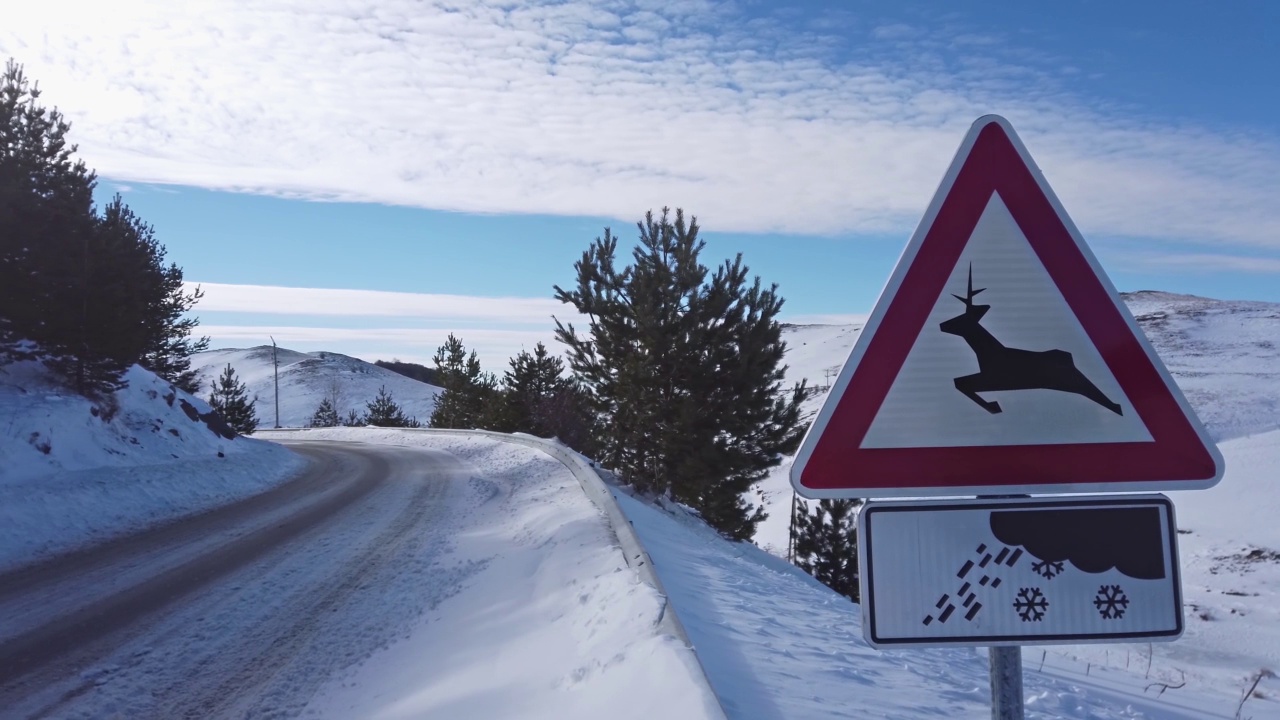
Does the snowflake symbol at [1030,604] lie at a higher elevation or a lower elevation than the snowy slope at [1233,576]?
higher

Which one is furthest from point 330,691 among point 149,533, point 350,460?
point 350,460

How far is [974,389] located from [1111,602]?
21.4 inches

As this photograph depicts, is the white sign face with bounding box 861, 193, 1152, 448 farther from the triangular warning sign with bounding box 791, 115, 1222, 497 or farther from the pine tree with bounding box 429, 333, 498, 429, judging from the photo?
the pine tree with bounding box 429, 333, 498, 429

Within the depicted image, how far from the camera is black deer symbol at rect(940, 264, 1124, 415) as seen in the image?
6.02 feet

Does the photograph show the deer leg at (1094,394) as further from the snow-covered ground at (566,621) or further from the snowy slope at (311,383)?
the snowy slope at (311,383)

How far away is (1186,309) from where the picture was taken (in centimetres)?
11638

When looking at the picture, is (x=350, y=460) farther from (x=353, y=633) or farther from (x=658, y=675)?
(x=658, y=675)

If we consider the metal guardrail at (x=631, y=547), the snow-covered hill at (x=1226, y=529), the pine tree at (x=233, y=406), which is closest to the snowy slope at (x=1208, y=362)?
the snow-covered hill at (x=1226, y=529)

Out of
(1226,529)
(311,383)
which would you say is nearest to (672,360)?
(1226,529)

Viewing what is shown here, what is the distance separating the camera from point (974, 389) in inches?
72.2

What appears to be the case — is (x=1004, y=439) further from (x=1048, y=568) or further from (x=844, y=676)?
(x=844, y=676)

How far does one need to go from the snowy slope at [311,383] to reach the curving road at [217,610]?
360ft

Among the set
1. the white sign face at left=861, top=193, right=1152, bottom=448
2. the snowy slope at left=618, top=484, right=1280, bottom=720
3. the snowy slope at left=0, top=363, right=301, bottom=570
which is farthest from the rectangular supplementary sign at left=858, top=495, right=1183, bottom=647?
the snowy slope at left=0, top=363, right=301, bottom=570

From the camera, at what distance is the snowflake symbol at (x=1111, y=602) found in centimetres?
178
